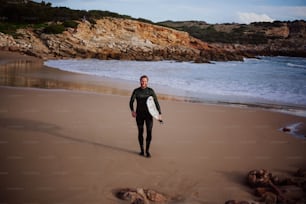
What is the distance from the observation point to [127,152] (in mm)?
5781

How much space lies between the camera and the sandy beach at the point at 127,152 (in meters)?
4.37

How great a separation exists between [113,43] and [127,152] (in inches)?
1366

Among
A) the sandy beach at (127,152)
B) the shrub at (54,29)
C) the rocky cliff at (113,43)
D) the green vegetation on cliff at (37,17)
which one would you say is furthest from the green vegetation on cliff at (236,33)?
→ the sandy beach at (127,152)

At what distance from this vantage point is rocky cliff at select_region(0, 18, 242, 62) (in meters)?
33.7

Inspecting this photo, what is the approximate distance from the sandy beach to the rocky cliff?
2276 cm

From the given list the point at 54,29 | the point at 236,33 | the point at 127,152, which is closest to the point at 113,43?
the point at 54,29

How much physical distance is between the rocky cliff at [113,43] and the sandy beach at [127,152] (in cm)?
2276

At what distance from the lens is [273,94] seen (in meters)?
13.9

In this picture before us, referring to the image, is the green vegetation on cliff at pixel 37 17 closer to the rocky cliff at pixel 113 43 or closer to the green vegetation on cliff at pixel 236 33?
the rocky cliff at pixel 113 43

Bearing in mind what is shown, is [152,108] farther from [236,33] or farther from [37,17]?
[236,33]

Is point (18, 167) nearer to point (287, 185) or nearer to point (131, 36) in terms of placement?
point (287, 185)

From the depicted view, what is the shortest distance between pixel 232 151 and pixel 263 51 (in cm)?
6527

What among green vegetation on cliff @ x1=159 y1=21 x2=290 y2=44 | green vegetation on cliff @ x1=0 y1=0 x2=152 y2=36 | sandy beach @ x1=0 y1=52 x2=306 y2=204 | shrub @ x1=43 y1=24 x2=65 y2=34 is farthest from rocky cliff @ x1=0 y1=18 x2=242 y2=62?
green vegetation on cliff @ x1=159 y1=21 x2=290 y2=44

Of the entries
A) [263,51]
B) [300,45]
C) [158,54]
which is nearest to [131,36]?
[158,54]
